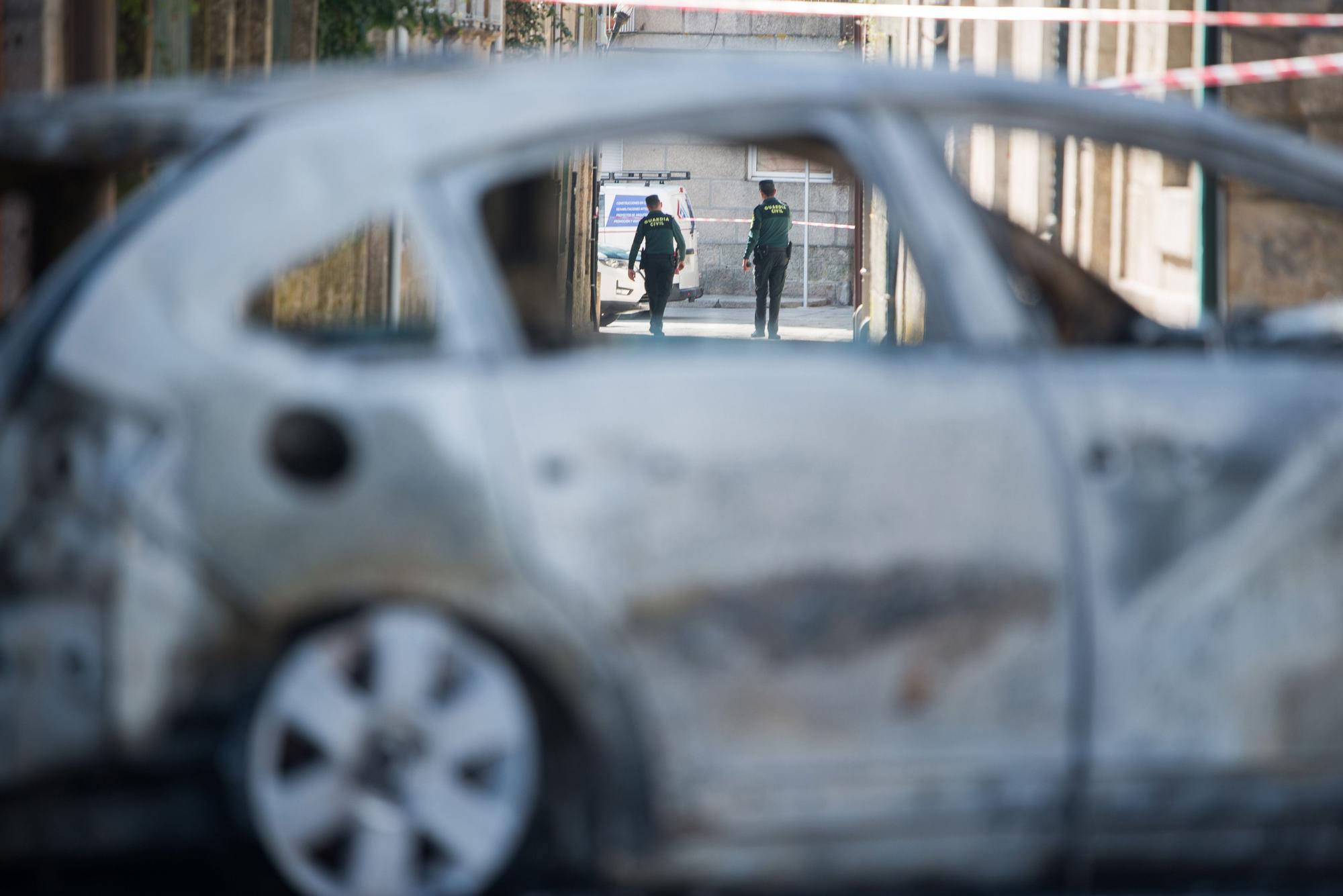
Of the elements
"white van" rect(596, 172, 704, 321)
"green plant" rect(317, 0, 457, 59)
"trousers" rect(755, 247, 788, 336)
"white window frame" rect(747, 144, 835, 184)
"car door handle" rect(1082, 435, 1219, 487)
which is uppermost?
"white window frame" rect(747, 144, 835, 184)

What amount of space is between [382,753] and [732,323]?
28.0m

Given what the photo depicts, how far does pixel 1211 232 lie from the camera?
357 inches

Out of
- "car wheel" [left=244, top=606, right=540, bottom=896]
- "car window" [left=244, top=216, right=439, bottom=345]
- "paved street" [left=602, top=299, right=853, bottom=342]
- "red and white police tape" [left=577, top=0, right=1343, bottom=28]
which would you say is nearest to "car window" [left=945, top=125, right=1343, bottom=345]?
"red and white police tape" [left=577, top=0, right=1343, bottom=28]

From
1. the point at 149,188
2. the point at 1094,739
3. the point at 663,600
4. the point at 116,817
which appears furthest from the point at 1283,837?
the point at 149,188

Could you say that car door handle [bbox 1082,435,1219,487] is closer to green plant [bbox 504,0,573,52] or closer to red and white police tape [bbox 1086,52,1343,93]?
red and white police tape [bbox 1086,52,1343,93]

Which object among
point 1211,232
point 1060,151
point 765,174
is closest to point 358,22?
point 1060,151

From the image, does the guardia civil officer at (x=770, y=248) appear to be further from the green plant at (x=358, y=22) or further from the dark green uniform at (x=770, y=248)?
the green plant at (x=358, y=22)

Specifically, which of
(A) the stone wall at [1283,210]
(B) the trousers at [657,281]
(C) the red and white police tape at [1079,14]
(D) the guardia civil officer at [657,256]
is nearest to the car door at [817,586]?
(A) the stone wall at [1283,210]

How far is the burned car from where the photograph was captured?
306 centimetres

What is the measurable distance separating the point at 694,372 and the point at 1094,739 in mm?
858

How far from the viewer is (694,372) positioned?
323 cm

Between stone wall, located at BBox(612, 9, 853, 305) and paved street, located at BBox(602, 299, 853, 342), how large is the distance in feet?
3.22

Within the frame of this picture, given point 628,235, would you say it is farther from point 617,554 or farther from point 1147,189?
point 617,554

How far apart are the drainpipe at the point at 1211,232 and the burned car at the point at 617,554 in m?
5.68
